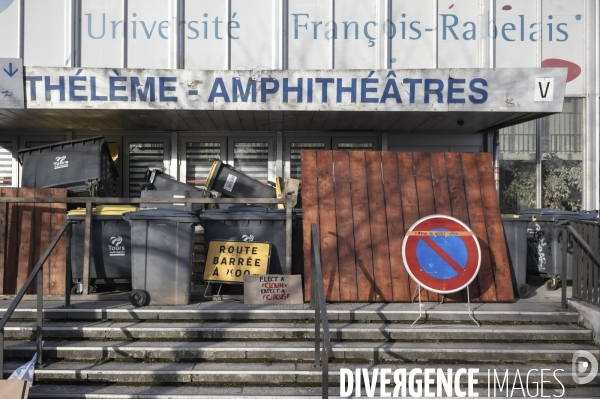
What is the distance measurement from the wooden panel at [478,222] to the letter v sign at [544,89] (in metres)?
2.27

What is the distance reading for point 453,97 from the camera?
9.38m

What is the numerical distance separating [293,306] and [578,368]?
3.31 meters

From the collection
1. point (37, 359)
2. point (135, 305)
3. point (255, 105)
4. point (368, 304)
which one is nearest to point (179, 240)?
point (135, 305)

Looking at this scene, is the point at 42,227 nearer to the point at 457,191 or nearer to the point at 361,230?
the point at 361,230

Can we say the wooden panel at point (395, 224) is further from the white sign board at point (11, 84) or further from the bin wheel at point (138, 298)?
the white sign board at point (11, 84)

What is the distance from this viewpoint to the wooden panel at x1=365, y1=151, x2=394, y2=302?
7.23 m

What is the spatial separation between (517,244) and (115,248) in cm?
592

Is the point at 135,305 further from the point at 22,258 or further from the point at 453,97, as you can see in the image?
the point at 453,97

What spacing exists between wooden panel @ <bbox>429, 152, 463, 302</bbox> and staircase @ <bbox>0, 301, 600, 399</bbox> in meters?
1.25

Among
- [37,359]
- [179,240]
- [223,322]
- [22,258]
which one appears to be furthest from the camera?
[22,258]

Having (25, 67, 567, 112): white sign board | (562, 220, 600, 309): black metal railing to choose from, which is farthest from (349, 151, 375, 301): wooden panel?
(562, 220, 600, 309): black metal railing

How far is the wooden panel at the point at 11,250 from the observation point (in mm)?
7434

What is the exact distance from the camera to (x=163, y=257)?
22.5 ft

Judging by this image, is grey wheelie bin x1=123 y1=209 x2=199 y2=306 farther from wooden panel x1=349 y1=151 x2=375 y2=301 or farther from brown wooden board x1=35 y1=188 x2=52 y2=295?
wooden panel x1=349 y1=151 x2=375 y2=301
